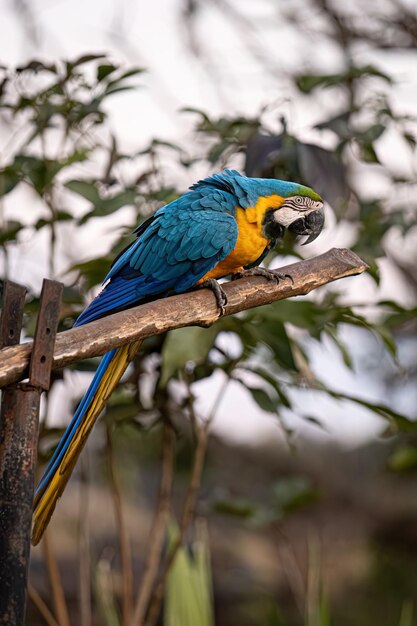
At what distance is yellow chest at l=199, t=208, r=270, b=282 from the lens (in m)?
1.08

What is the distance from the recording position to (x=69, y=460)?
0.90 meters

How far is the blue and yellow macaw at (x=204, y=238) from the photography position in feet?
3.43

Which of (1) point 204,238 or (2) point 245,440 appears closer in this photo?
(1) point 204,238

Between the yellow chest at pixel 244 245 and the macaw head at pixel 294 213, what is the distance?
14 mm

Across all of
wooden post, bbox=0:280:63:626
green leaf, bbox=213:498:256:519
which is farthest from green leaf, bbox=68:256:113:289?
green leaf, bbox=213:498:256:519

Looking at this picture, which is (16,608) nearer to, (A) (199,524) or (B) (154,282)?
(B) (154,282)

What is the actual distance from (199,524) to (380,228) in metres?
0.72

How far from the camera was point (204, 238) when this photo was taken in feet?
3.43

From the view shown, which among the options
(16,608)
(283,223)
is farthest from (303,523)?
(16,608)

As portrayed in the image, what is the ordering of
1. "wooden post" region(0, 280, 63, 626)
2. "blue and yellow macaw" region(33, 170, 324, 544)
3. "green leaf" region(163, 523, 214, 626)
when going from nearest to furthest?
1. "wooden post" region(0, 280, 63, 626)
2. "blue and yellow macaw" region(33, 170, 324, 544)
3. "green leaf" region(163, 523, 214, 626)

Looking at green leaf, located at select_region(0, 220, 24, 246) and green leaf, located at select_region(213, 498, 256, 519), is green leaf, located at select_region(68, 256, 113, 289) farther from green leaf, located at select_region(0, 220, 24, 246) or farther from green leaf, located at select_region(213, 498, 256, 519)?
green leaf, located at select_region(213, 498, 256, 519)

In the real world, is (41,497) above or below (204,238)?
below

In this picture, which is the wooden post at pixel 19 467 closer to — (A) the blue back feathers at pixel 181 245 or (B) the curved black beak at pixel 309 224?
(A) the blue back feathers at pixel 181 245

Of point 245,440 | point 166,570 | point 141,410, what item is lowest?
point 245,440
